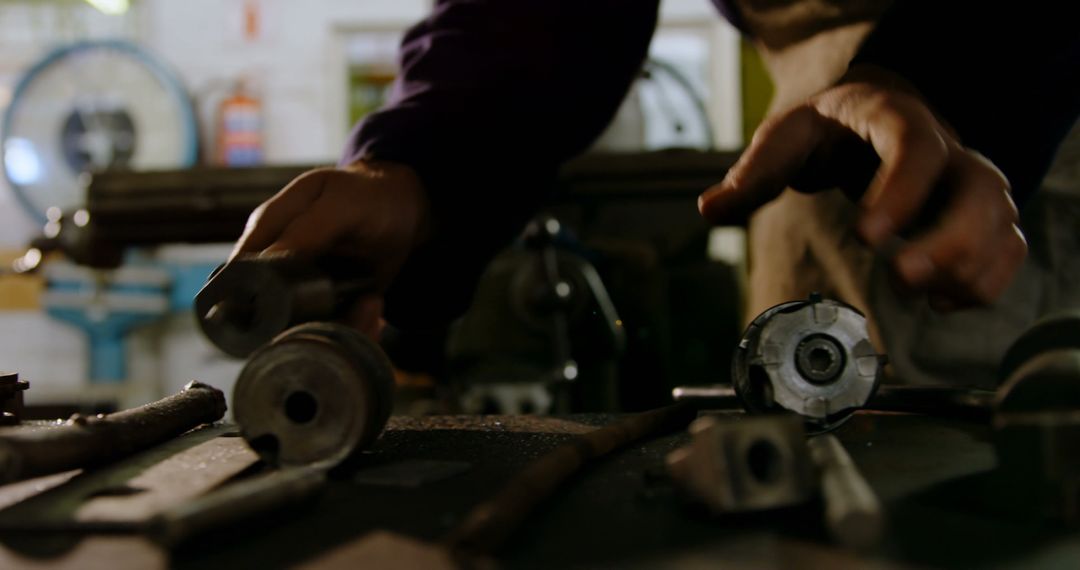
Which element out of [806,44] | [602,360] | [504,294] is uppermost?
[806,44]

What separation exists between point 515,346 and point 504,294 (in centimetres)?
9

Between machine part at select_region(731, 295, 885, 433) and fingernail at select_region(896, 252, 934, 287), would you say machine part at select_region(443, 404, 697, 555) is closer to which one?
machine part at select_region(731, 295, 885, 433)

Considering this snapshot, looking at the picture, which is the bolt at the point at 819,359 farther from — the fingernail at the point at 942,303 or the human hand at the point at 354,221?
the human hand at the point at 354,221

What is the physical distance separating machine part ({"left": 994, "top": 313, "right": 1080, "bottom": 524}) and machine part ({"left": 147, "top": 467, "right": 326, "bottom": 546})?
0.32 meters

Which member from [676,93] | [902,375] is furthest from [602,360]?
[676,93]

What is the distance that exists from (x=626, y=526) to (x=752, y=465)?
61 millimetres

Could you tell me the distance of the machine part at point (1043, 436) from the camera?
0.35 meters

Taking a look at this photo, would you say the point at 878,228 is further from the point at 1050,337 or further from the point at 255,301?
the point at 255,301

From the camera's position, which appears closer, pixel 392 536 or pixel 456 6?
pixel 392 536

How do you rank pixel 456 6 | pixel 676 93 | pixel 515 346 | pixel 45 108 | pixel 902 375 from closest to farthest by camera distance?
pixel 456 6 → pixel 902 375 → pixel 515 346 → pixel 676 93 → pixel 45 108

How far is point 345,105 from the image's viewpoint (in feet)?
8.96

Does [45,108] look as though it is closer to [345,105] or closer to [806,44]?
[345,105]

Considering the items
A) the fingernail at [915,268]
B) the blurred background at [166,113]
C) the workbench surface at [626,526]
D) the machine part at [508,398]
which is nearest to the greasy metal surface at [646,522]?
the workbench surface at [626,526]

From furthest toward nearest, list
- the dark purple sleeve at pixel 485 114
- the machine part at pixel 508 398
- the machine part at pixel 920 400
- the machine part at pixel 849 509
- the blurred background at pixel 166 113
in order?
the blurred background at pixel 166 113 < the machine part at pixel 508 398 < the dark purple sleeve at pixel 485 114 < the machine part at pixel 920 400 < the machine part at pixel 849 509
